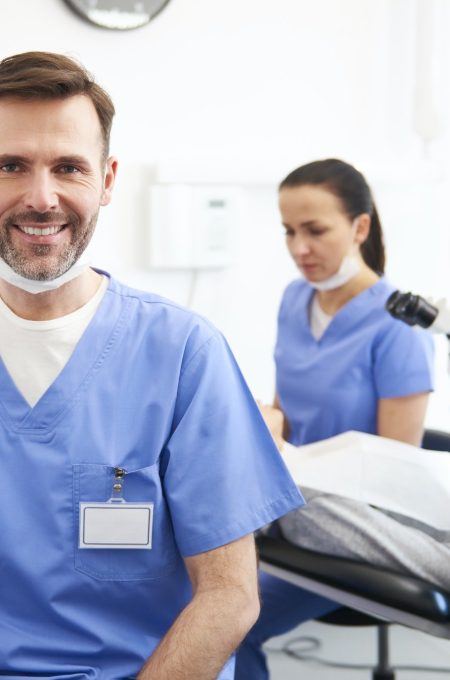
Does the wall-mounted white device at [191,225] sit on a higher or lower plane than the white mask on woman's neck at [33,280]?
higher

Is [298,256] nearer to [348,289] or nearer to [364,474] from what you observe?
[348,289]

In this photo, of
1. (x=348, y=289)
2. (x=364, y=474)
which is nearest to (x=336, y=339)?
(x=348, y=289)

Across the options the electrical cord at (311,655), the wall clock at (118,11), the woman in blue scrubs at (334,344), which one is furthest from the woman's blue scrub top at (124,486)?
the electrical cord at (311,655)

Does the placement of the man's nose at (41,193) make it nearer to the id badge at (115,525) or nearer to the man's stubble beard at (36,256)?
the man's stubble beard at (36,256)

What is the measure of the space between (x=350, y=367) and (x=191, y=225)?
52 centimetres

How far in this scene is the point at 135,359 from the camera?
1170mm

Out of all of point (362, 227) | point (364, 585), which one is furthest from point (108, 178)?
point (362, 227)

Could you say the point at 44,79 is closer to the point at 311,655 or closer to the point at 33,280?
the point at 33,280

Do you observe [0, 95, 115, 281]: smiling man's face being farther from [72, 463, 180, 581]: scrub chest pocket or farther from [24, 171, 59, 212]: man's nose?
[72, 463, 180, 581]: scrub chest pocket

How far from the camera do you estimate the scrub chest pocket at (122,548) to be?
1.10 meters

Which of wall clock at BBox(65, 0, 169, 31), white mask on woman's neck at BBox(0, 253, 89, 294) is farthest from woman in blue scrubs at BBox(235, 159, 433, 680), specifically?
white mask on woman's neck at BBox(0, 253, 89, 294)

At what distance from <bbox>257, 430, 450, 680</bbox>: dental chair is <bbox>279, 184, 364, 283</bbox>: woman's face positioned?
0.64 meters

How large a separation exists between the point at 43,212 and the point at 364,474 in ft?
2.13

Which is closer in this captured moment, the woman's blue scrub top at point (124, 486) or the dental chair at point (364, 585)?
the woman's blue scrub top at point (124, 486)
